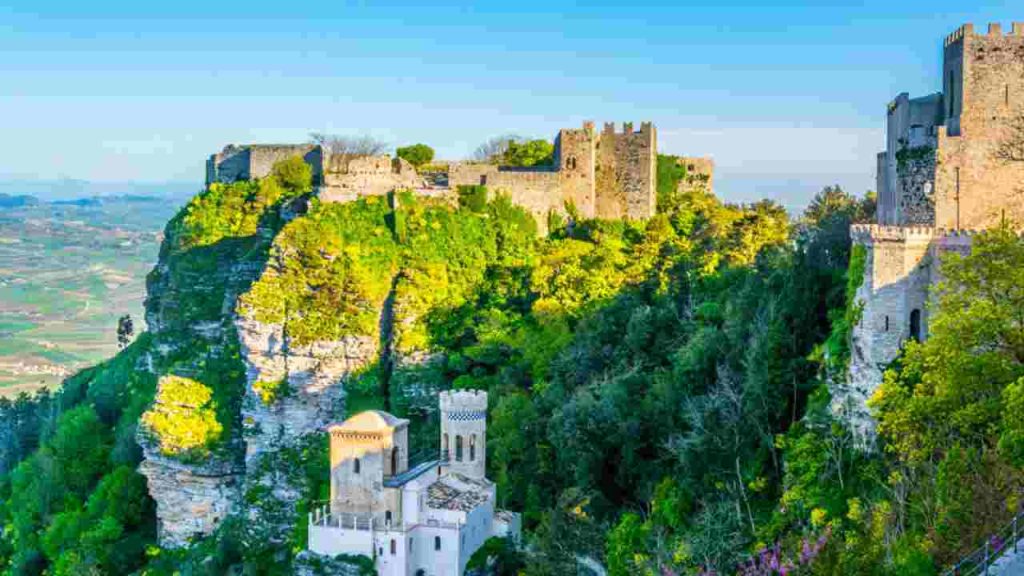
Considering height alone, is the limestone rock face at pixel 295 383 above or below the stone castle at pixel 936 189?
below

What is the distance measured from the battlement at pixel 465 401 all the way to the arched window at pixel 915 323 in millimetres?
16863

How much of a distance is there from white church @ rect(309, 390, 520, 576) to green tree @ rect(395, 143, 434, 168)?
18744 mm

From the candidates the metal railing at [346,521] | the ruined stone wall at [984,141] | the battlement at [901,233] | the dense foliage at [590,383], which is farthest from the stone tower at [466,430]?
the battlement at [901,233]

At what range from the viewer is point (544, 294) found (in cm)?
5038

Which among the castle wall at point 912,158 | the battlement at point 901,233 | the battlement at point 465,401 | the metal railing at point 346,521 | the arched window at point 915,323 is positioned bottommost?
the metal railing at point 346,521

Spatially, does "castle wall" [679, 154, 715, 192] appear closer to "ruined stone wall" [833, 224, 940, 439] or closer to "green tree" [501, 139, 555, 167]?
Result: "green tree" [501, 139, 555, 167]

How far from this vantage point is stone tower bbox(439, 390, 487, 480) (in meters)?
41.8

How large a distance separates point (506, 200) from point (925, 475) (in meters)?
30.0

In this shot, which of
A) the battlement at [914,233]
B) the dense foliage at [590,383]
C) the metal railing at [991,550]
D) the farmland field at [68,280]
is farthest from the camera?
the farmland field at [68,280]

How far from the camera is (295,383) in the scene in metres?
50.5

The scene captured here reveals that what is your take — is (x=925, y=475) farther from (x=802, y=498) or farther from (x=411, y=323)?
(x=411, y=323)

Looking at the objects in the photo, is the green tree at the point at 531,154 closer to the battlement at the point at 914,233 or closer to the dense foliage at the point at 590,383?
the dense foliage at the point at 590,383

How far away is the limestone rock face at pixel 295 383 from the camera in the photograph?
165 ft

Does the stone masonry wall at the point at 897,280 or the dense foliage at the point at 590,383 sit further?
the stone masonry wall at the point at 897,280
